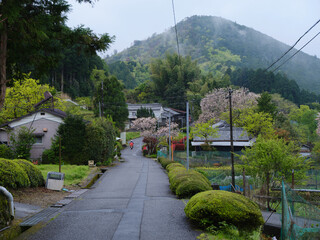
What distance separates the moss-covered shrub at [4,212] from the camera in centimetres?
695

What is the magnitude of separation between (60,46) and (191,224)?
6721 mm

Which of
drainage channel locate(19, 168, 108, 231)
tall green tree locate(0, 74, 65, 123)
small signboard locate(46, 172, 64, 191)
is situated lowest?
drainage channel locate(19, 168, 108, 231)

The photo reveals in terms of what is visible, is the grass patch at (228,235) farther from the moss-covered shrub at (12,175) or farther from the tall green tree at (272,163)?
the tall green tree at (272,163)

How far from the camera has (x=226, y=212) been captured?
711cm

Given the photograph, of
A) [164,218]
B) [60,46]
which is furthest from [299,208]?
[60,46]

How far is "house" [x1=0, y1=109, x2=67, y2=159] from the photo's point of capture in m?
27.6

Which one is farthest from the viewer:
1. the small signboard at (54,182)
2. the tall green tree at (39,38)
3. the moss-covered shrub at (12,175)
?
the small signboard at (54,182)

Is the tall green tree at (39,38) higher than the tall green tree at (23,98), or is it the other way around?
the tall green tree at (23,98)

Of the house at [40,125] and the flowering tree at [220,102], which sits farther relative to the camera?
the flowering tree at [220,102]

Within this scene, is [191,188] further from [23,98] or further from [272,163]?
[23,98]

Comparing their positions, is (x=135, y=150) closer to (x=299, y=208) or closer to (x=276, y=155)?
(x=276, y=155)

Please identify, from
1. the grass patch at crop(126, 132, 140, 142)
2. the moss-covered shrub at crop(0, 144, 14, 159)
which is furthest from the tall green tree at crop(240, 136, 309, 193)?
the grass patch at crop(126, 132, 140, 142)

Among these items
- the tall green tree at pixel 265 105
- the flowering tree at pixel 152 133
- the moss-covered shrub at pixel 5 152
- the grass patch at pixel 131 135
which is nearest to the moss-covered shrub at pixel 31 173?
the moss-covered shrub at pixel 5 152

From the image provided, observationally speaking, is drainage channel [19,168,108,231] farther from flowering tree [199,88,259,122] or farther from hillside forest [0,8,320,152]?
flowering tree [199,88,259,122]
